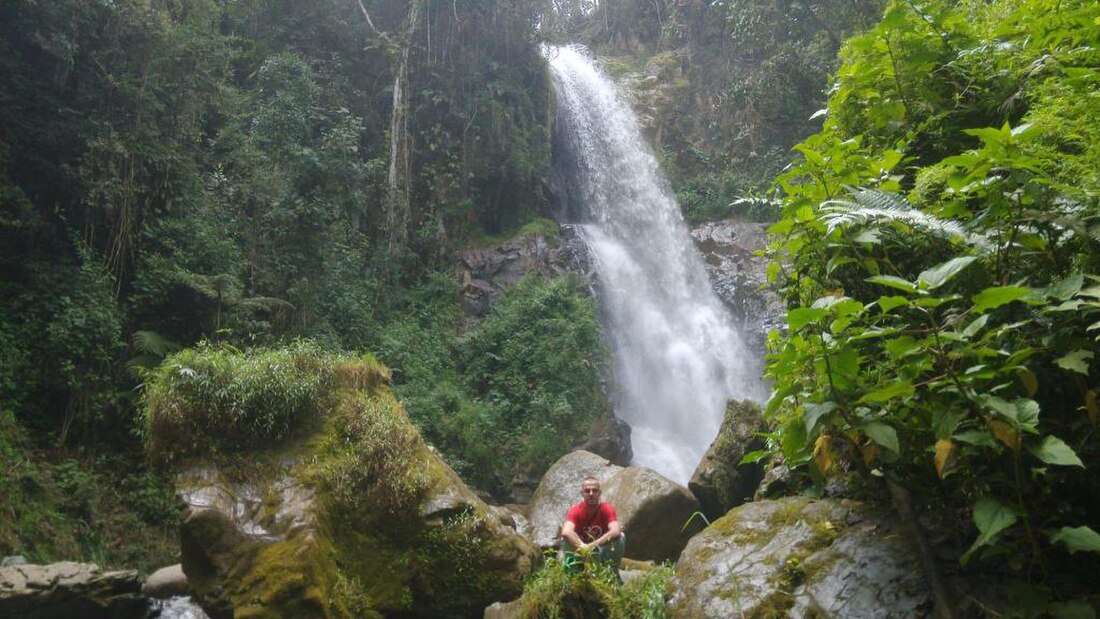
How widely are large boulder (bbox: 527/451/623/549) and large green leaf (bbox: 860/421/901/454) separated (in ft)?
25.3

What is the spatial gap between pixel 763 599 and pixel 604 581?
1534 millimetres

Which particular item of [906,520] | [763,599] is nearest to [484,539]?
[763,599]

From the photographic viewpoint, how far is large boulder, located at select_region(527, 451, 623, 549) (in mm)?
10148

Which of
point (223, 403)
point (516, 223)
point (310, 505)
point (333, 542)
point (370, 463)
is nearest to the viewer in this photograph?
Answer: point (333, 542)

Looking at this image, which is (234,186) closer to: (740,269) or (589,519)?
(589,519)

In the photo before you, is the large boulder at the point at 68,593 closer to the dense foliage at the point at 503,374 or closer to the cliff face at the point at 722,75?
the dense foliage at the point at 503,374

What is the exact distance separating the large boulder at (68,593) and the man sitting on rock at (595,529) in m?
4.22

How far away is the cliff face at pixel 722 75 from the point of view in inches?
822

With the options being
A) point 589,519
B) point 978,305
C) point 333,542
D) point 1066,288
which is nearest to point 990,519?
point 978,305

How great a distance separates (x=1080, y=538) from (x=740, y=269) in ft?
60.1

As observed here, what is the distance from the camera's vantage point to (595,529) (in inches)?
237

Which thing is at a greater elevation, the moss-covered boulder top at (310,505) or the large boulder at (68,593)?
the moss-covered boulder top at (310,505)

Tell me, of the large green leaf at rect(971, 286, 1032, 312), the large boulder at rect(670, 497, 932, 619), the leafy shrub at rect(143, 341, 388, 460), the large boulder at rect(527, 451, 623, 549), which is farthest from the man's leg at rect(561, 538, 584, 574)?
the large boulder at rect(527, 451, 623, 549)

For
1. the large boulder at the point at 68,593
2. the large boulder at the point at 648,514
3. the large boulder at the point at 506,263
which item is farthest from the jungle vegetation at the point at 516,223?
the large boulder at the point at 648,514
